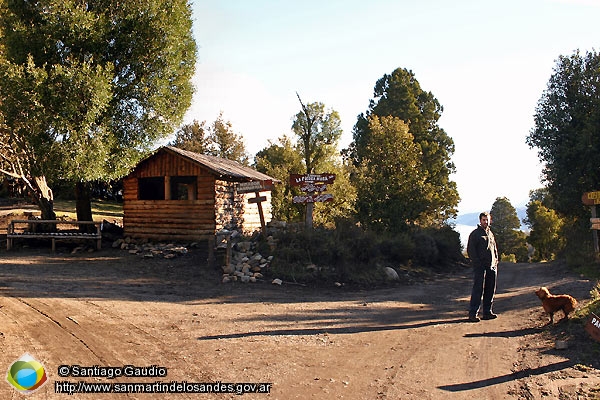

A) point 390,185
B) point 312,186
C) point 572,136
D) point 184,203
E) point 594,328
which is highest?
point 572,136

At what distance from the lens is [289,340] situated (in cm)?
714

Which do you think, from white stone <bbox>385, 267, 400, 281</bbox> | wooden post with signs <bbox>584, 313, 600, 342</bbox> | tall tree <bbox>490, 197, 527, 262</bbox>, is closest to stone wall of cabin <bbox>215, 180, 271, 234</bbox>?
white stone <bbox>385, 267, 400, 281</bbox>

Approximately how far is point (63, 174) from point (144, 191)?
188 inches

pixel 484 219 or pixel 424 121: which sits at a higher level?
pixel 424 121

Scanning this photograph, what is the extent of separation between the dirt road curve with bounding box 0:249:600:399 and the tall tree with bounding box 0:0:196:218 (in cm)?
659

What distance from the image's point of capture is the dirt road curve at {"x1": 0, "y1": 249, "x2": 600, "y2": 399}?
521cm

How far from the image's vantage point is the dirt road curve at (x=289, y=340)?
521 centimetres

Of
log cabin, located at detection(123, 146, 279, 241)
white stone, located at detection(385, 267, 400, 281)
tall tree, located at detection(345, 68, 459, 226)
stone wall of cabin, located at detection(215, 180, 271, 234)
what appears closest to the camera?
white stone, located at detection(385, 267, 400, 281)

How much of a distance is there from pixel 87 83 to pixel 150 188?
717cm

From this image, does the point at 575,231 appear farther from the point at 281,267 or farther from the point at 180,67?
the point at 180,67

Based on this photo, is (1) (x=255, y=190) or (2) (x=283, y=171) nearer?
(1) (x=255, y=190)

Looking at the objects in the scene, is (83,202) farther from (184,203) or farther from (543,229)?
(543,229)

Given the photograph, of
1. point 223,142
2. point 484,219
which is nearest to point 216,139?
point 223,142

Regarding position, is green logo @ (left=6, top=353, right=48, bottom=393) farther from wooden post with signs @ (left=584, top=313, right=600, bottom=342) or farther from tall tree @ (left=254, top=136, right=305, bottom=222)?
tall tree @ (left=254, top=136, right=305, bottom=222)
